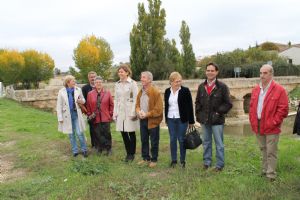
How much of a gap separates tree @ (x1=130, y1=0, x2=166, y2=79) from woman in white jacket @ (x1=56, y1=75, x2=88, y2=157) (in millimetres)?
29130

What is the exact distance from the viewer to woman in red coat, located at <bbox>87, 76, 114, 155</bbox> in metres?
7.58

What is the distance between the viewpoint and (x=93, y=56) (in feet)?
124

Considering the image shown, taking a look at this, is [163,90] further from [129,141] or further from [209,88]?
[209,88]

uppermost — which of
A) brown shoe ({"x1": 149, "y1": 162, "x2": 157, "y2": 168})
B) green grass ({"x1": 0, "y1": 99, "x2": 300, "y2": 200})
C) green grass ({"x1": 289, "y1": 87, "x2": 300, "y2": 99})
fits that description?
brown shoe ({"x1": 149, "y1": 162, "x2": 157, "y2": 168})

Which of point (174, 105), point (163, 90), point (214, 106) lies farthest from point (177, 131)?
point (163, 90)

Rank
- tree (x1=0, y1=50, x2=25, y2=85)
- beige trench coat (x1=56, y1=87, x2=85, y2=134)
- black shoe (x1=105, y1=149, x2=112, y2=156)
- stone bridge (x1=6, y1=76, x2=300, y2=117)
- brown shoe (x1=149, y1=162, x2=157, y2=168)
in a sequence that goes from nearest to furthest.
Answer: brown shoe (x1=149, y1=162, x2=157, y2=168)
beige trench coat (x1=56, y1=87, x2=85, y2=134)
black shoe (x1=105, y1=149, x2=112, y2=156)
stone bridge (x1=6, y1=76, x2=300, y2=117)
tree (x1=0, y1=50, x2=25, y2=85)

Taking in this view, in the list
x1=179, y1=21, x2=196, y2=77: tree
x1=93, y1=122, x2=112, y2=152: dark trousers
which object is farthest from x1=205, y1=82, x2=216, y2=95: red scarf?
x1=179, y1=21, x2=196, y2=77: tree

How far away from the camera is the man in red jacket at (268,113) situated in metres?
5.25

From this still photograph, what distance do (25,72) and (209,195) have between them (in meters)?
32.7

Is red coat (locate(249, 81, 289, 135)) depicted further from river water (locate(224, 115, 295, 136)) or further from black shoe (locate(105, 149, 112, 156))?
river water (locate(224, 115, 295, 136))

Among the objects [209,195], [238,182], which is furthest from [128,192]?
[238,182]

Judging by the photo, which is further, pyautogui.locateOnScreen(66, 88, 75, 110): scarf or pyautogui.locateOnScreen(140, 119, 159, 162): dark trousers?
pyautogui.locateOnScreen(66, 88, 75, 110): scarf

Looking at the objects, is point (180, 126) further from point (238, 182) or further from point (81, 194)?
point (81, 194)

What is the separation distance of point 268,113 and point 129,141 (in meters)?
2.90
